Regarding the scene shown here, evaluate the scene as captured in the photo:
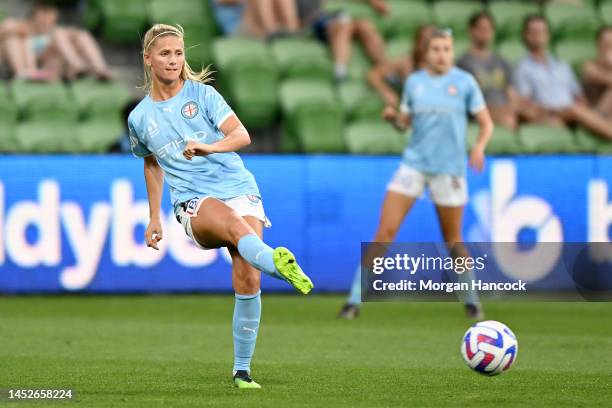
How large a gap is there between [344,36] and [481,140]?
5.11 metres

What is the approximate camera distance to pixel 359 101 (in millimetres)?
14492

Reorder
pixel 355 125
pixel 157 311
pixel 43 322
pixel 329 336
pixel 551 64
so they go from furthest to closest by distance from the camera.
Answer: pixel 551 64 → pixel 355 125 → pixel 157 311 → pixel 43 322 → pixel 329 336

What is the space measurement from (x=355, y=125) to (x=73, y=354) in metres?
6.49

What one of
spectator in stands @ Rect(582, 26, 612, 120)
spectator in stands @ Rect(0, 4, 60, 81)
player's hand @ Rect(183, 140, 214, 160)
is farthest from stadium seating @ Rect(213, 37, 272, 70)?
player's hand @ Rect(183, 140, 214, 160)

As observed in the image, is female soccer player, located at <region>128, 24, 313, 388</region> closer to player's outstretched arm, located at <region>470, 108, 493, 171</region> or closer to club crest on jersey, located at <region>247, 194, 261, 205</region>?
club crest on jersey, located at <region>247, 194, 261, 205</region>

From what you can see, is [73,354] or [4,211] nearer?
[73,354]

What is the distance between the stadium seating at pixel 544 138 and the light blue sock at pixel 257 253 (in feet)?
26.6

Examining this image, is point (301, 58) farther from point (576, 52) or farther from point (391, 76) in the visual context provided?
point (576, 52)

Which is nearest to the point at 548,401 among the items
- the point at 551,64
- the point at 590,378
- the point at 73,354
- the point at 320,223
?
the point at 590,378

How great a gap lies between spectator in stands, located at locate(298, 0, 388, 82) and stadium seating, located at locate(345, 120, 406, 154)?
99 cm

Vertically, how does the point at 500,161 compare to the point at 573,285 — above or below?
above

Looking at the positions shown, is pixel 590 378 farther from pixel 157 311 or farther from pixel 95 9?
pixel 95 9

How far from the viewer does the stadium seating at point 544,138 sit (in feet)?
46.2

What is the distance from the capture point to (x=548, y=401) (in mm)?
6203
